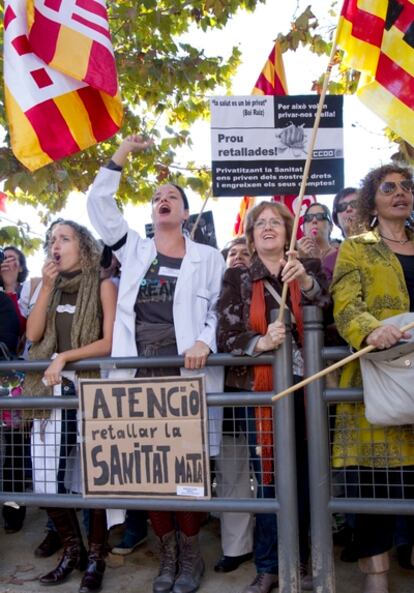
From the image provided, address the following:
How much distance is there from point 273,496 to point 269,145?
2.62 meters

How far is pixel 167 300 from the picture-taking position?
14.1 ft

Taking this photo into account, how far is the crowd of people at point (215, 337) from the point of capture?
376 centimetres

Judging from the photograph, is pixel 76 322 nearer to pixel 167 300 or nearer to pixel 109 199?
pixel 167 300

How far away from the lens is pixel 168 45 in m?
8.99

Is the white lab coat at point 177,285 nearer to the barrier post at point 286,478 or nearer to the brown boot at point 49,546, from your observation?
the barrier post at point 286,478

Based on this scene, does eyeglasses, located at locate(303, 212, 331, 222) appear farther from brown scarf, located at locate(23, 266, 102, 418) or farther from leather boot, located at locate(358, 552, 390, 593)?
leather boot, located at locate(358, 552, 390, 593)

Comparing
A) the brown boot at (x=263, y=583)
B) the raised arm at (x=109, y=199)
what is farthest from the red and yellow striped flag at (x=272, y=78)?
the brown boot at (x=263, y=583)

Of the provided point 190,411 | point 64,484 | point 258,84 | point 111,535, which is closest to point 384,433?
point 190,411

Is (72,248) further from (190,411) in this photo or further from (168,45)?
(168,45)

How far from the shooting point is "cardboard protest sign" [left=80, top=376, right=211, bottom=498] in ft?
12.6

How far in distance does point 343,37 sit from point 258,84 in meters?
2.25

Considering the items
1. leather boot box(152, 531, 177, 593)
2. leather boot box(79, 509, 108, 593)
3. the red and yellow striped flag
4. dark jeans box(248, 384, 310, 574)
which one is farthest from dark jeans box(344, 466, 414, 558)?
the red and yellow striped flag

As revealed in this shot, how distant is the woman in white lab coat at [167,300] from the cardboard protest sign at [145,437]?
17 cm

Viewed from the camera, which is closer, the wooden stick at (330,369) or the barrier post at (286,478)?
the wooden stick at (330,369)
